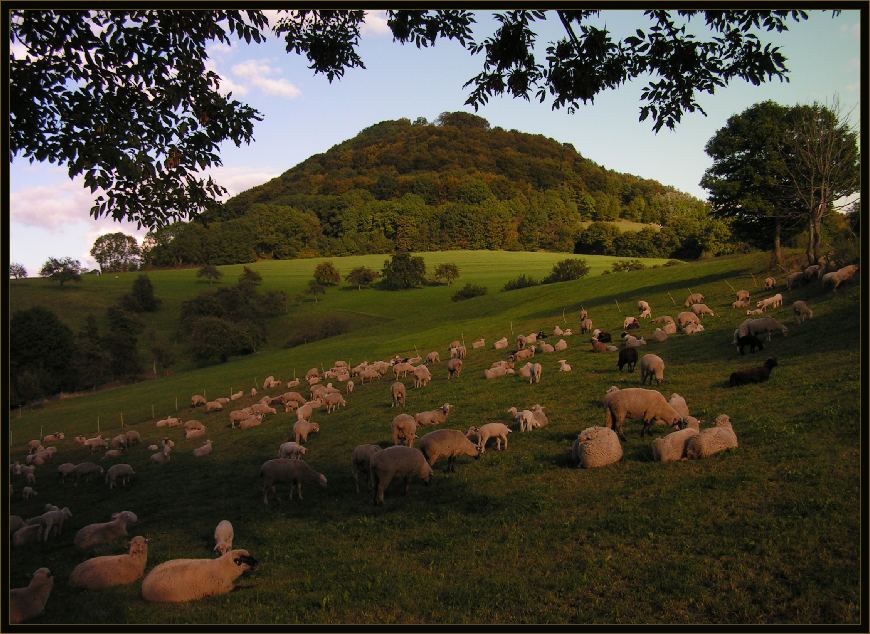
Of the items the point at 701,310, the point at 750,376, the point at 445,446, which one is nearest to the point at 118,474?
the point at 445,446

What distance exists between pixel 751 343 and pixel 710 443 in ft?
40.2

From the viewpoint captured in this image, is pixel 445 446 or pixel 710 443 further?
pixel 445 446

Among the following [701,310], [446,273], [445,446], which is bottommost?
[445,446]

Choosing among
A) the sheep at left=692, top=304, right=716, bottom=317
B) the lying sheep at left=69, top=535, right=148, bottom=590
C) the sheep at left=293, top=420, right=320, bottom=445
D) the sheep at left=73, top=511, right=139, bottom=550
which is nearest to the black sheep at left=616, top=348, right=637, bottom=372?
the sheep at left=692, top=304, right=716, bottom=317

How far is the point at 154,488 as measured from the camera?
61.4ft

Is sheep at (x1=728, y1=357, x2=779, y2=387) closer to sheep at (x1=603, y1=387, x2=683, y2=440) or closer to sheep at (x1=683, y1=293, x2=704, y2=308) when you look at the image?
sheep at (x1=603, y1=387, x2=683, y2=440)

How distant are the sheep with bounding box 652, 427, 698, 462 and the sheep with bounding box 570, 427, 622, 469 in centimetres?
79

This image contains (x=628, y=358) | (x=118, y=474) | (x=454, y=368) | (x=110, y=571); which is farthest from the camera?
(x=454, y=368)

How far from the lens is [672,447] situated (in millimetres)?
12750

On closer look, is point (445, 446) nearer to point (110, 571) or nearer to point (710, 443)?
point (710, 443)

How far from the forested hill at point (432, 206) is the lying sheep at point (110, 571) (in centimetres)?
10391

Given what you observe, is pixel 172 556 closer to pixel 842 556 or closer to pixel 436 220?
pixel 842 556

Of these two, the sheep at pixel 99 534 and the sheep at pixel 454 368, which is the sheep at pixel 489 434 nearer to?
the sheep at pixel 99 534

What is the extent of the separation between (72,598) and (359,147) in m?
196
